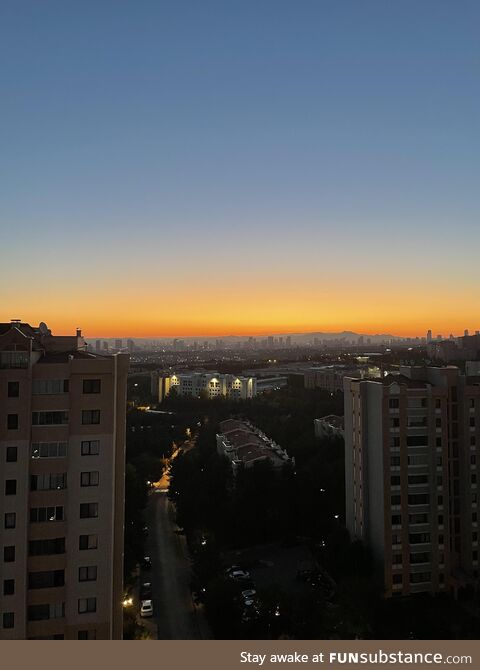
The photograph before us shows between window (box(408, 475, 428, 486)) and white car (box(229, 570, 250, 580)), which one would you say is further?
white car (box(229, 570, 250, 580))

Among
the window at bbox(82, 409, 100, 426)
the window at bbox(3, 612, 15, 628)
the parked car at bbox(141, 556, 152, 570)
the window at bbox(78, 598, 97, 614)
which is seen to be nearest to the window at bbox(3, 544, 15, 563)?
the window at bbox(3, 612, 15, 628)

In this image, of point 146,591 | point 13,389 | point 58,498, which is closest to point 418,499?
point 146,591

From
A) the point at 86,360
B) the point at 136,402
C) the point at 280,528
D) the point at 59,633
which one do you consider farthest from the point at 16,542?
the point at 136,402

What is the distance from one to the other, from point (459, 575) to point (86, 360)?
20.5 ft

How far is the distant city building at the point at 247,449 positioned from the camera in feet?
35.5

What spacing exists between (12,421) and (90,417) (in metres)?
0.62

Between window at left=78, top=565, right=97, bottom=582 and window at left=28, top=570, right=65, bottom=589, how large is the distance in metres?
0.14

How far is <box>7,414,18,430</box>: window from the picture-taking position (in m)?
4.04

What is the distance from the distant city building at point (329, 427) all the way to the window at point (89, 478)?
850 cm

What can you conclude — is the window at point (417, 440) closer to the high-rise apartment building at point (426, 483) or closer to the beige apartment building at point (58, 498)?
the high-rise apartment building at point (426, 483)

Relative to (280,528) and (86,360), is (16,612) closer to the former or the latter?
(86,360)

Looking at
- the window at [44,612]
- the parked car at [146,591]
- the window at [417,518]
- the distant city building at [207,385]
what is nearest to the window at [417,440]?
the window at [417,518]

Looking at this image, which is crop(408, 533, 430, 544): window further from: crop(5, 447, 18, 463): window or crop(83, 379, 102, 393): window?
crop(5, 447, 18, 463): window

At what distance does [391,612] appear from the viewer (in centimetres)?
648
